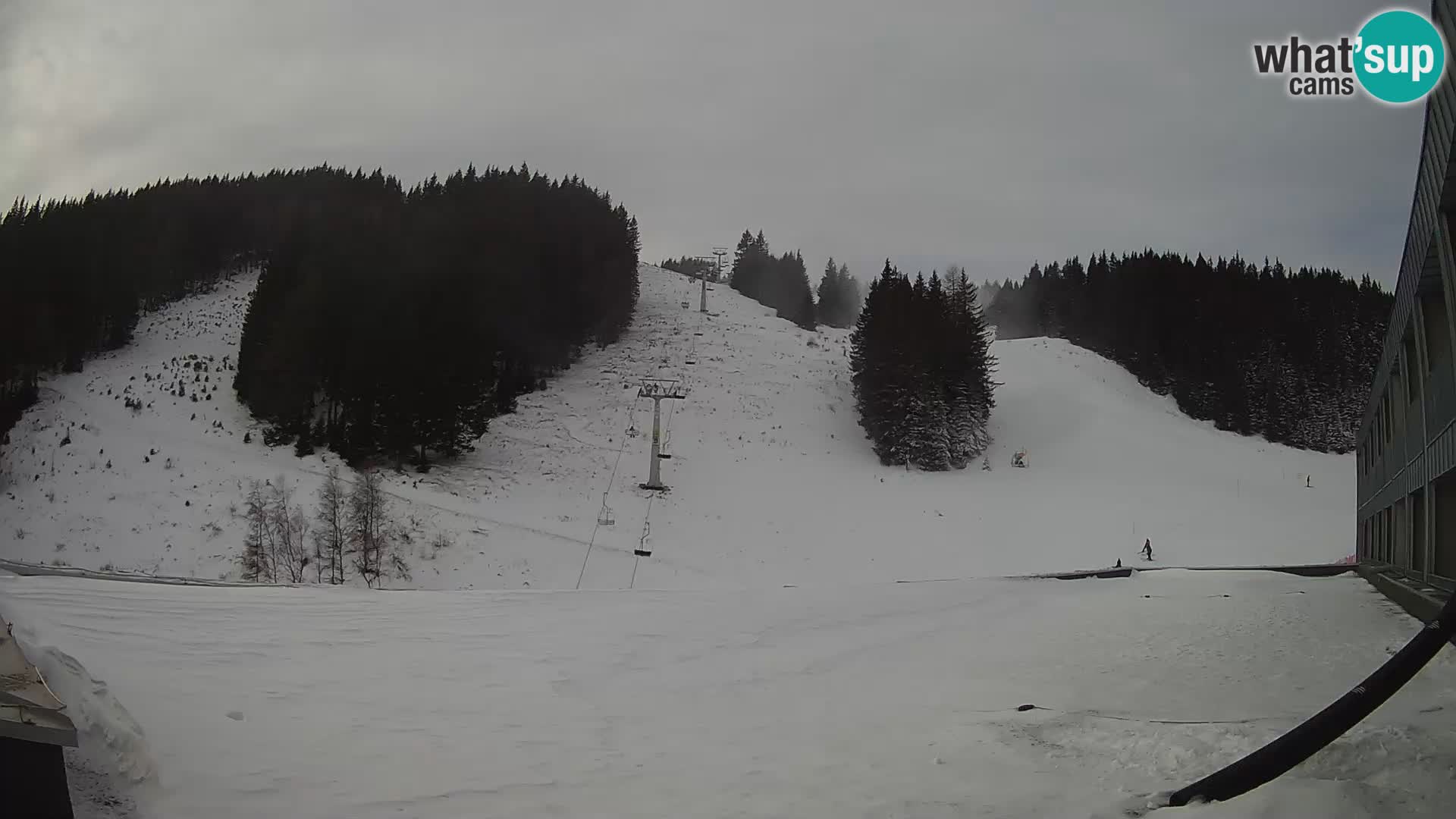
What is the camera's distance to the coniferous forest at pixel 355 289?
1367 inches

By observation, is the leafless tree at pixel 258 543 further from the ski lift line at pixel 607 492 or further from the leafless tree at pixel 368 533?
the ski lift line at pixel 607 492

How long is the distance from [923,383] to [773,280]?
64.6m

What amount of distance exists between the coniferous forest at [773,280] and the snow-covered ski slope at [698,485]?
42986mm

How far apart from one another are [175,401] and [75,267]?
1047 cm

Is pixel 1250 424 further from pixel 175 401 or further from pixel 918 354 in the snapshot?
pixel 175 401

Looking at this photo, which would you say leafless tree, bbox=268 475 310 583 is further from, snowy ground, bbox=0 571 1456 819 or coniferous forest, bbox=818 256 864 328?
coniferous forest, bbox=818 256 864 328

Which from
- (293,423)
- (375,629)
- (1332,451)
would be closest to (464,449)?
A: (293,423)

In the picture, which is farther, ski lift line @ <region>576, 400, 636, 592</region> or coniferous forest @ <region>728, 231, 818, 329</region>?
coniferous forest @ <region>728, 231, 818, 329</region>

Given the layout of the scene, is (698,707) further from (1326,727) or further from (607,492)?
(607,492)

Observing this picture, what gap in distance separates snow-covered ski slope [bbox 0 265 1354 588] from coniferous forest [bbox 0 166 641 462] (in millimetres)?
1929

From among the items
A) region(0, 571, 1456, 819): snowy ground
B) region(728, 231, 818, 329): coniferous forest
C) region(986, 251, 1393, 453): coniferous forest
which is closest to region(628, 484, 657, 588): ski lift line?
region(0, 571, 1456, 819): snowy ground

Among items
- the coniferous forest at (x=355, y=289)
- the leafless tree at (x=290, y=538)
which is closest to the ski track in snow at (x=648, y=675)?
the leafless tree at (x=290, y=538)

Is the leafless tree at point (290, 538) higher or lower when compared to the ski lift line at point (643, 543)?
higher

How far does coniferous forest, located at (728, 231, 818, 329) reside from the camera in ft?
333
